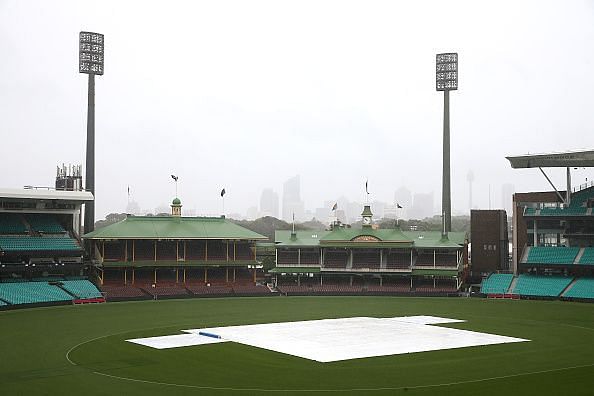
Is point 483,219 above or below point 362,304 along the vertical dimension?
above

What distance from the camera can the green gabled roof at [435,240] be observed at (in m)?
84.8

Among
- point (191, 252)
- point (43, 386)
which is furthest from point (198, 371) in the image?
point (191, 252)

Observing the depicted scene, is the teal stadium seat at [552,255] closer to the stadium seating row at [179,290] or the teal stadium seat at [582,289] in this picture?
the teal stadium seat at [582,289]

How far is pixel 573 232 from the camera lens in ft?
269

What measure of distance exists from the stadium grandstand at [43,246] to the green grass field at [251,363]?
1049 cm

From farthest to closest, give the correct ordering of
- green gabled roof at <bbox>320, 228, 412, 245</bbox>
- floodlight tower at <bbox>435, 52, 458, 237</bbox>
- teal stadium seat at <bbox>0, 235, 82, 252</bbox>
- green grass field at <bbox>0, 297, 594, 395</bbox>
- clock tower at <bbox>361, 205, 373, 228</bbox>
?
floodlight tower at <bbox>435, 52, 458, 237</bbox> → clock tower at <bbox>361, 205, 373, 228</bbox> → green gabled roof at <bbox>320, 228, 412, 245</bbox> → teal stadium seat at <bbox>0, 235, 82, 252</bbox> → green grass field at <bbox>0, 297, 594, 395</bbox>

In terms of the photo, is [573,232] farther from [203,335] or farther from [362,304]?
[203,335]

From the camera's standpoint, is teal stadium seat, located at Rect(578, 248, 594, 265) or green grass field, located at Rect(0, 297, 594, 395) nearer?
green grass field, located at Rect(0, 297, 594, 395)

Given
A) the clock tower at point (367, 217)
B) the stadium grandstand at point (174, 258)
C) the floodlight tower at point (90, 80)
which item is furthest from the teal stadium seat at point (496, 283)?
the floodlight tower at point (90, 80)

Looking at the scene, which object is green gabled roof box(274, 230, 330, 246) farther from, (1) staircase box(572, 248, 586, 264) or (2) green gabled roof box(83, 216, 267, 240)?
(1) staircase box(572, 248, 586, 264)

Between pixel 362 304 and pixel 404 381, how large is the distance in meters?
37.7

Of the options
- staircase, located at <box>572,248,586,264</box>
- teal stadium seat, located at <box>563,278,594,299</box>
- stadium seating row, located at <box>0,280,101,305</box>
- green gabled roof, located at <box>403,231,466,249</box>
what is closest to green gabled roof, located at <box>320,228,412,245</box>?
green gabled roof, located at <box>403,231,466,249</box>

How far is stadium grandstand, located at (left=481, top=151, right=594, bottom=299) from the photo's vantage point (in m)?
75.2

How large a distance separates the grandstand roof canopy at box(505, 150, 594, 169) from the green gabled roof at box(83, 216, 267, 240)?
29.6m
